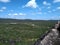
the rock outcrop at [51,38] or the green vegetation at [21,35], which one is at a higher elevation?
the rock outcrop at [51,38]

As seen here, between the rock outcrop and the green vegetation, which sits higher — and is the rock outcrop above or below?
above

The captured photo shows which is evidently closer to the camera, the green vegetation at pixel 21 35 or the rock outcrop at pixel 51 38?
the rock outcrop at pixel 51 38

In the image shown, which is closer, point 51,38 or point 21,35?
point 51,38

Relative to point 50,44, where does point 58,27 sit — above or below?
above

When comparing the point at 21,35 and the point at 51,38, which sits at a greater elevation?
the point at 51,38

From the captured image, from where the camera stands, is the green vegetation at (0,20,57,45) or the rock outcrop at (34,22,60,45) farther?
the green vegetation at (0,20,57,45)

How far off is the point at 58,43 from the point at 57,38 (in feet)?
0.59

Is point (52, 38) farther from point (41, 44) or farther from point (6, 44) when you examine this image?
point (6, 44)

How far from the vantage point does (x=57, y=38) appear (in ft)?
18.5

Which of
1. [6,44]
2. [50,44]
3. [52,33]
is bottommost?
[6,44]

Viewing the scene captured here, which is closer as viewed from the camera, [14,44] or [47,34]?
[47,34]

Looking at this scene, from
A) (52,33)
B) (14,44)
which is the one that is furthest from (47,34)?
(14,44)

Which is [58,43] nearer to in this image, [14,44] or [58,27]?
[58,27]

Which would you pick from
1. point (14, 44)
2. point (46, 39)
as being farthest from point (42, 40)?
point (14, 44)
